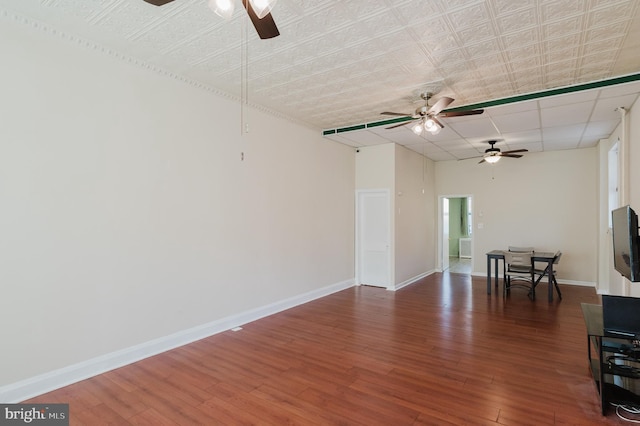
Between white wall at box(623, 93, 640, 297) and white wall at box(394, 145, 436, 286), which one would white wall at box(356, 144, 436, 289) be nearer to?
white wall at box(394, 145, 436, 286)

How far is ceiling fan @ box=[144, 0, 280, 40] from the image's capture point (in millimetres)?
1711

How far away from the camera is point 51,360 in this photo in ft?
9.37

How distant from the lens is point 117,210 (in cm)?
330

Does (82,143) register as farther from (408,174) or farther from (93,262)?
(408,174)

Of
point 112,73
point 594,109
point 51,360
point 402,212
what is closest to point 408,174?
point 402,212

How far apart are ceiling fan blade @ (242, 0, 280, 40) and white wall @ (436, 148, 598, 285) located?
7402 mm

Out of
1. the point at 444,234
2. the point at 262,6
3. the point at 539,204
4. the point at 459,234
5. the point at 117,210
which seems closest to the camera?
the point at 262,6

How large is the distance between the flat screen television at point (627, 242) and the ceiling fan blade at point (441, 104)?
72.3 inches

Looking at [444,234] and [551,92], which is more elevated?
[551,92]

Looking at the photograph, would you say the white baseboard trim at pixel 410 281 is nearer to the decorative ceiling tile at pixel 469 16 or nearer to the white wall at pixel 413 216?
the white wall at pixel 413 216

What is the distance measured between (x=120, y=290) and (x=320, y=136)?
405cm

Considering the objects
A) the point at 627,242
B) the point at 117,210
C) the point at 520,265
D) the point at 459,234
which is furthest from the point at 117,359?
the point at 459,234

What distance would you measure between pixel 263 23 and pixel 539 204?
7.68m

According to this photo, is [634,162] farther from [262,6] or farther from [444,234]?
[444,234]
